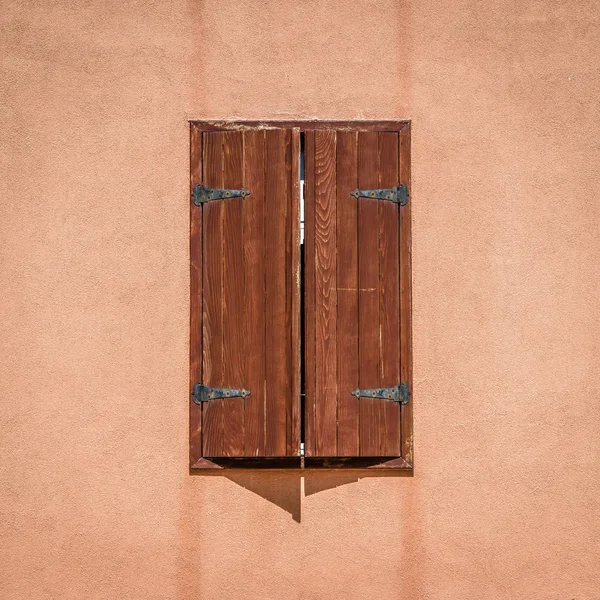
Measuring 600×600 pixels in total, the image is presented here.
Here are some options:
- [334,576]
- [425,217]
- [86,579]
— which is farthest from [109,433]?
[425,217]

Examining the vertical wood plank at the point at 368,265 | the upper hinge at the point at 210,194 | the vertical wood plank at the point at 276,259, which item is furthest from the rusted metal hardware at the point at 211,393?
the upper hinge at the point at 210,194

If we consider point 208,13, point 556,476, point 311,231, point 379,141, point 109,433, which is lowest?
point 556,476

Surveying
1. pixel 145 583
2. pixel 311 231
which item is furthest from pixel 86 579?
pixel 311 231

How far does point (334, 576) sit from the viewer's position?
9.52 ft

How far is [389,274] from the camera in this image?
9.52 feet

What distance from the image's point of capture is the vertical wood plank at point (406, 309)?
2.90 metres

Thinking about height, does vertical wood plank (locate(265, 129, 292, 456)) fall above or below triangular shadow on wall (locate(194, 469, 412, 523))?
above

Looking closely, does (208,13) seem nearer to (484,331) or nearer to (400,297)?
(400,297)

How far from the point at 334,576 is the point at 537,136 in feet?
7.80

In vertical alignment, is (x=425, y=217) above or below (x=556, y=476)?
above

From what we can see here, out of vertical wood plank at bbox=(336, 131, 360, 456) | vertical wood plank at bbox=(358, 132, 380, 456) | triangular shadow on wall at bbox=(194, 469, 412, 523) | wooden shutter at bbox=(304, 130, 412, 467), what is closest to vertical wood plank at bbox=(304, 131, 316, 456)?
wooden shutter at bbox=(304, 130, 412, 467)

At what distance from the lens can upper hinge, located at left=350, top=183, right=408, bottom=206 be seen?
9.46ft

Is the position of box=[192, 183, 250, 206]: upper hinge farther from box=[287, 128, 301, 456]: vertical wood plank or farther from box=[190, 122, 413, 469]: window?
box=[287, 128, 301, 456]: vertical wood plank

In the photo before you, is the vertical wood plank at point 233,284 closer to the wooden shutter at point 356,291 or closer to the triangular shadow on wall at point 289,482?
the triangular shadow on wall at point 289,482
